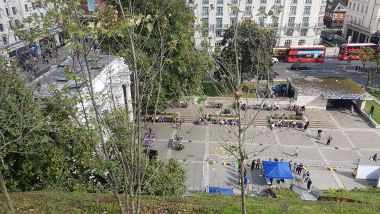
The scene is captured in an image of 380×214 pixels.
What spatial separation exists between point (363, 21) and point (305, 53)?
18.1 metres

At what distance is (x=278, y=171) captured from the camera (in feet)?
77.6

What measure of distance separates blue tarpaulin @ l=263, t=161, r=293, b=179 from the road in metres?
25.8

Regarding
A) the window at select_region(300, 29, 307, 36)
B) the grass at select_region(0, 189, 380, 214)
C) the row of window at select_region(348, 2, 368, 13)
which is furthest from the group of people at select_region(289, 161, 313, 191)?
the row of window at select_region(348, 2, 368, 13)

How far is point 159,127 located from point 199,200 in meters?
19.5

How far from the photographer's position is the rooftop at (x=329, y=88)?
36578 millimetres

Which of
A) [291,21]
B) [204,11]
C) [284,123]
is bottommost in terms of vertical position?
[284,123]

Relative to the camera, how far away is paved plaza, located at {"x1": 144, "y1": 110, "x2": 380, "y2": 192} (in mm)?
24984

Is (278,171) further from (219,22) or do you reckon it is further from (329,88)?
(219,22)

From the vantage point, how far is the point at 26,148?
15086 mm

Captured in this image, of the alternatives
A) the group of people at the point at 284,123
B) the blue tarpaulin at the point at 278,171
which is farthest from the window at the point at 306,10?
the blue tarpaulin at the point at 278,171

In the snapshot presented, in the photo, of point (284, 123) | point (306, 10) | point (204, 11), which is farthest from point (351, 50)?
point (284, 123)

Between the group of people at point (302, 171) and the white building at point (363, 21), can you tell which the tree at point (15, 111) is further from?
the white building at point (363, 21)

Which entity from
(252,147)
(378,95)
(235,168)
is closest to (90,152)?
(235,168)

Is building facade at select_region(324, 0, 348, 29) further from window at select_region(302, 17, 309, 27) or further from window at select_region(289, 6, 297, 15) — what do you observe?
window at select_region(289, 6, 297, 15)
